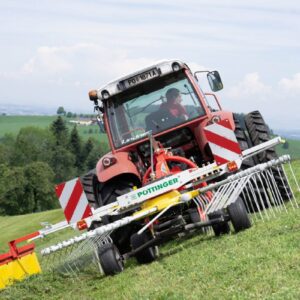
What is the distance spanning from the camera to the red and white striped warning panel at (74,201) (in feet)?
25.1

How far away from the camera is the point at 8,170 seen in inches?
2665

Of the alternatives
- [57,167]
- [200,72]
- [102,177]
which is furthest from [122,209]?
[57,167]

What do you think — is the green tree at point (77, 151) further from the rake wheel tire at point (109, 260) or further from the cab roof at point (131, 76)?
the rake wheel tire at point (109, 260)

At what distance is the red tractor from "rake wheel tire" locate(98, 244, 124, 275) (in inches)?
57.2

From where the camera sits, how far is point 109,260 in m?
6.76

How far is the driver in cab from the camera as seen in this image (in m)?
8.64

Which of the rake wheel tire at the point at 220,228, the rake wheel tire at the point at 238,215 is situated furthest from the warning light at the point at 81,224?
the rake wheel tire at the point at 238,215

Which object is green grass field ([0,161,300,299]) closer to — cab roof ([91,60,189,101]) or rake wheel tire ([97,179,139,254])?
rake wheel tire ([97,179,139,254])

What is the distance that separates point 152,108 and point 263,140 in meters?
1.64

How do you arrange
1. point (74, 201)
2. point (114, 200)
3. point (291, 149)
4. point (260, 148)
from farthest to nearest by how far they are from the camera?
point (291, 149) → point (114, 200) → point (74, 201) → point (260, 148)

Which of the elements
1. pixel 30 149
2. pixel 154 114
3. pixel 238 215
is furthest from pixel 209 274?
pixel 30 149

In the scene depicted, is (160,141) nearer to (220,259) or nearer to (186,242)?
(186,242)

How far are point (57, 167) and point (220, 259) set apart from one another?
272ft

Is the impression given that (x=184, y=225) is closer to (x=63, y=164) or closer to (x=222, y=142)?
(x=222, y=142)
